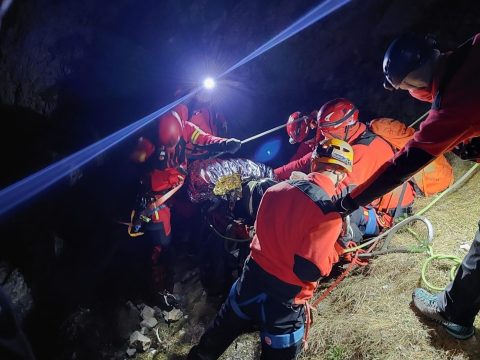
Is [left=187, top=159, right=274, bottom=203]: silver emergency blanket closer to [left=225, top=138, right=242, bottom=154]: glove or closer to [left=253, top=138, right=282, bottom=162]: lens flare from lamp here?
[left=225, top=138, right=242, bottom=154]: glove

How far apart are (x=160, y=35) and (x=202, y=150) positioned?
3382 mm

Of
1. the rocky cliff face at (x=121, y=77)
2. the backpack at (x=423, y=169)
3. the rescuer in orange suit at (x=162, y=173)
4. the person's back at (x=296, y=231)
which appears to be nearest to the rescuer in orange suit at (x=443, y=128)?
the person's back at (x=296, y=231)

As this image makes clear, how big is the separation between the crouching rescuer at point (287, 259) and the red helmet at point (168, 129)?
276 centimetres

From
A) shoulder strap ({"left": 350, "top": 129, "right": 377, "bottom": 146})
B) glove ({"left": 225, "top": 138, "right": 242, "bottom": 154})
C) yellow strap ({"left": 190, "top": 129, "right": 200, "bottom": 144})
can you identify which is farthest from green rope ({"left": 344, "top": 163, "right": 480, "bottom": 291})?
yellow strap ({"left": 190, "top": 129, "right": 200, "bottom": 144})

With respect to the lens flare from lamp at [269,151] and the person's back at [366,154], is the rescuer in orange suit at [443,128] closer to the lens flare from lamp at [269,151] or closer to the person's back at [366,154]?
the person's back at [366,154]

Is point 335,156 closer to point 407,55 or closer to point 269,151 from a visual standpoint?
point 407,55

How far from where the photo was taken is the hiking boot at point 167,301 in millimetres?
5758

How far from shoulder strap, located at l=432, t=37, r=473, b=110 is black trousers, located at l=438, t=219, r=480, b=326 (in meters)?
1.05

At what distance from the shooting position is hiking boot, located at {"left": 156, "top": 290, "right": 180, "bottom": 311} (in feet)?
18.9

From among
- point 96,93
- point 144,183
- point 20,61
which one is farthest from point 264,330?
point 96,93

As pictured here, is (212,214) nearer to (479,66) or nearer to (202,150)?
(202,150)

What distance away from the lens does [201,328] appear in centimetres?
520

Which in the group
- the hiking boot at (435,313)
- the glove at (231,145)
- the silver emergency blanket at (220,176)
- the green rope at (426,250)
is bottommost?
the hiking boot at (435,313)

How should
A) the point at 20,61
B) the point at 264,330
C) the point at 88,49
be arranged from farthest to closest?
the point at 88,49, the point at 20,61, the point at 264,330
